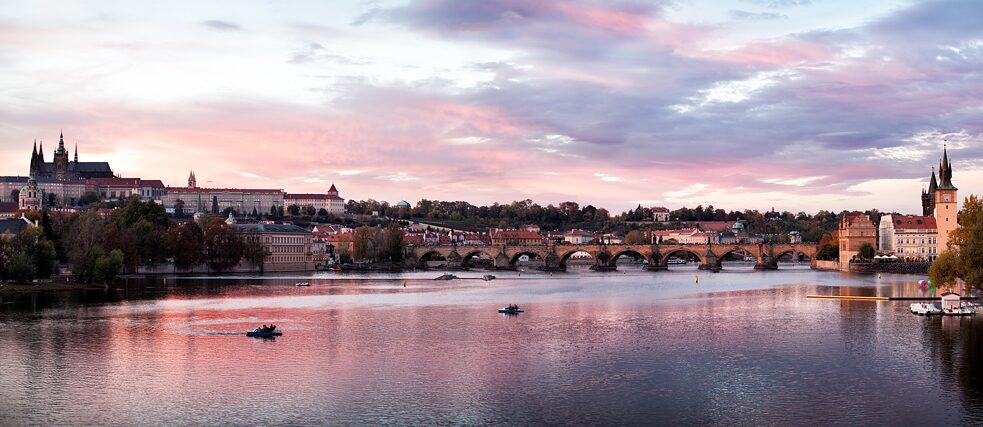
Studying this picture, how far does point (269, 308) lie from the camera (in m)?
51.2

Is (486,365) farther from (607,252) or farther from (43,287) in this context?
(607,252)

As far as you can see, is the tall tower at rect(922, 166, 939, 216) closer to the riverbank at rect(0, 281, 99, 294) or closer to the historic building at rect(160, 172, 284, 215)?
the riverbank at rect(0, 281, 99, 294)

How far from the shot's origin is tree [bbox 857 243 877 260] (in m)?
103

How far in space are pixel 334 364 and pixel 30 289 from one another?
3737 cm

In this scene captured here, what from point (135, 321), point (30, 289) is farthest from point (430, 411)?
point (30, 289)

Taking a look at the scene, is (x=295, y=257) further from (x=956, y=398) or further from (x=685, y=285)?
(x=956, y=398)

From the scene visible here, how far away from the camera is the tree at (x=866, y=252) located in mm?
102938

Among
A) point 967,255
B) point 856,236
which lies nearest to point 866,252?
point 856,236

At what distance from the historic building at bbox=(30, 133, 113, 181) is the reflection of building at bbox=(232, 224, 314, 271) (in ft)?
249

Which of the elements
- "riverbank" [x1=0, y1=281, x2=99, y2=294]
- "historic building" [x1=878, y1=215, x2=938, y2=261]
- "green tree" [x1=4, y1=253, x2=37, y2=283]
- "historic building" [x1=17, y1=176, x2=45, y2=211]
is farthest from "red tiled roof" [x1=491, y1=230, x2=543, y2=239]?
"green tree" [x1=4, y1=253, x2=37, y2=283]

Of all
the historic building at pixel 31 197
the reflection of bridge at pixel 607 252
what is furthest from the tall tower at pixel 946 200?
the historic building at pixel 31 197

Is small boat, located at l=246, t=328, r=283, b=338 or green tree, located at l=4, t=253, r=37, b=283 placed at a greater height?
green tree, located at l=4, t=253, r=37, b=283

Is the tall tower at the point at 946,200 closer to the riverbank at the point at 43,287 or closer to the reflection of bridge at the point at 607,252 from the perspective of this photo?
the reflection of bridge at the point at 607,252

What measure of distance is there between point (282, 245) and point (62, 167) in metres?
83.2
